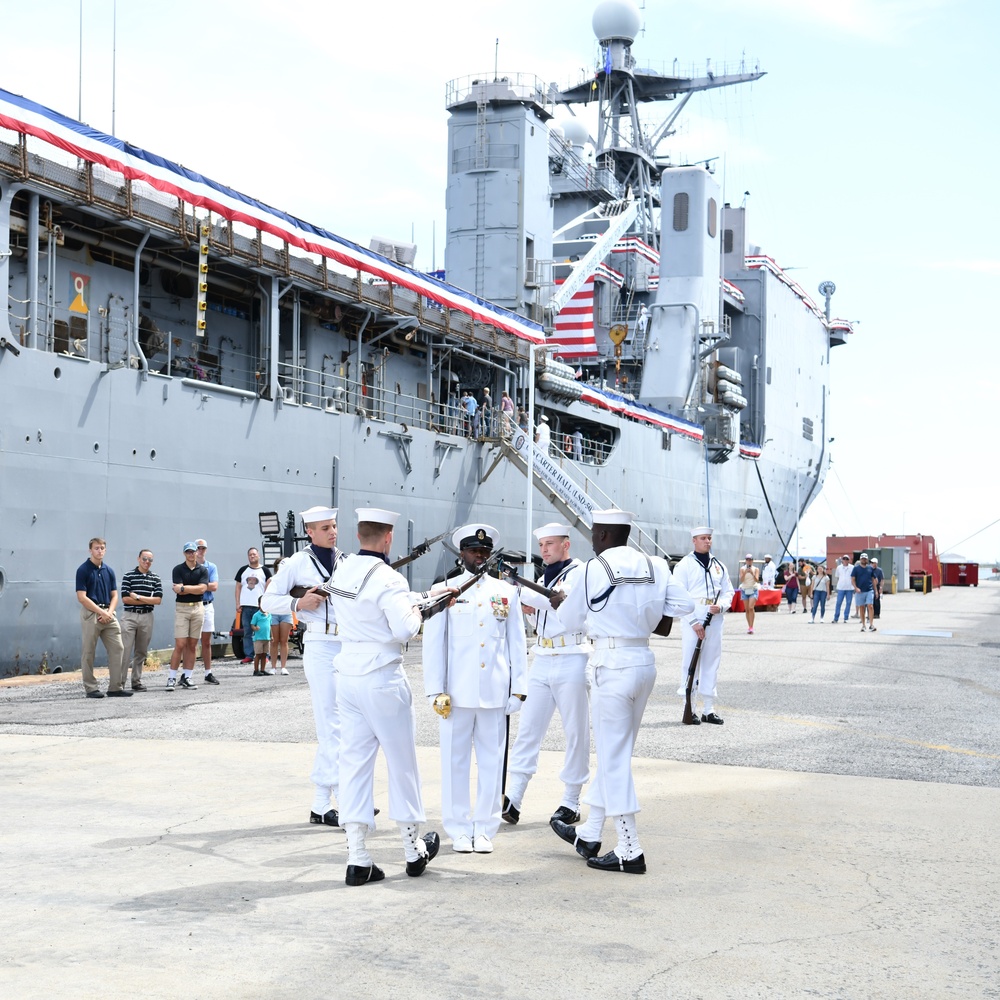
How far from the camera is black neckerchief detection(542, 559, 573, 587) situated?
23.4ft

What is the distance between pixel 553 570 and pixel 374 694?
1.75 m

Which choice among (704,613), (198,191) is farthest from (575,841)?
(198,191)

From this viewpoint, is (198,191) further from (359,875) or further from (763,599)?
(763,599)

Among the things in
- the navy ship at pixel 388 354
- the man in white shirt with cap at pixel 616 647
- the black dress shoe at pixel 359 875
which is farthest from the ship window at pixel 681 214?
the black dress shoe at pixel 359 875

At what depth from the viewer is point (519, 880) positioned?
571 centimetres

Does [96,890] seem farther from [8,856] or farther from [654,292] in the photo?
[654,292]

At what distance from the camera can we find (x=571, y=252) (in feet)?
137

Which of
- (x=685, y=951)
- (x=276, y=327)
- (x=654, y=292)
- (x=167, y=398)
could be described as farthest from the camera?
(x=654, y=292)

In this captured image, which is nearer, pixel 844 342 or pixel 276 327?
pixel 276 327

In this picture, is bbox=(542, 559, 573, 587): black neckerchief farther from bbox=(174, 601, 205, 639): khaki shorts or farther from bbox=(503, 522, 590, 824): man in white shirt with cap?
bbox=(174, 601, 205, 639): khaki shorts

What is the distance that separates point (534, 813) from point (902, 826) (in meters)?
2.19

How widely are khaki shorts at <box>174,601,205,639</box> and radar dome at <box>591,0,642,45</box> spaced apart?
40.4 meters

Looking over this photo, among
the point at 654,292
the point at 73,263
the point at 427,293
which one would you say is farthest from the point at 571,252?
the point at 73,263

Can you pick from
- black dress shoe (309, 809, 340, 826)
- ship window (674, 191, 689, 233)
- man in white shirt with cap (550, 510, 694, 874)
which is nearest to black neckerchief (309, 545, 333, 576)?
black dress shoe (309, 809, 340, 826)
